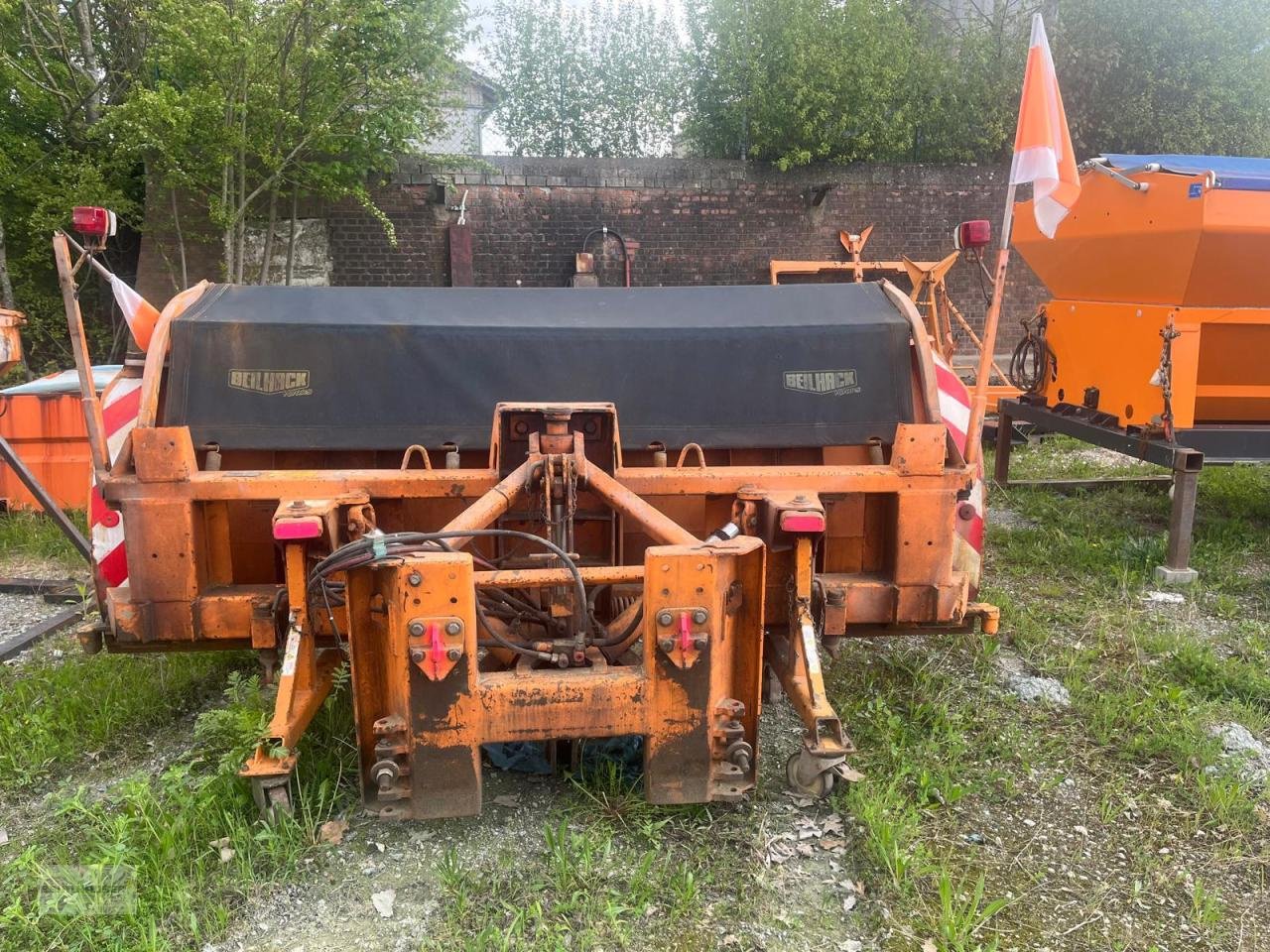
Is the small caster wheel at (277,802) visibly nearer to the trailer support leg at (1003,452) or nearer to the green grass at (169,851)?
the green grass at (169,851)

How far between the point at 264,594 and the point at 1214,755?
3.35m

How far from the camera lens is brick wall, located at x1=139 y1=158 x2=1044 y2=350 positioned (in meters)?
12.9

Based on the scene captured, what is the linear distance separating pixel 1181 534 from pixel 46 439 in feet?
24.0

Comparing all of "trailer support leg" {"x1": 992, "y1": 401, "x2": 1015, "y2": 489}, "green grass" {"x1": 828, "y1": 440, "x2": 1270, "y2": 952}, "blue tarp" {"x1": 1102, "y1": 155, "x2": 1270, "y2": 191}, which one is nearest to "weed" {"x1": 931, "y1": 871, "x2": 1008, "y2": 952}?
"green grass" {"x1": 828, "y1": 440, "x2": 1270, "y2": 952}

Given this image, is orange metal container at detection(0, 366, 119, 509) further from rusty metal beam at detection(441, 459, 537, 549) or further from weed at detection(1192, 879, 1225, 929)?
weed at detection(1192, 879, 1225, 929)

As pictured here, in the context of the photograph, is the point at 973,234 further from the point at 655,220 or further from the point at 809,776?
the point at 655,220

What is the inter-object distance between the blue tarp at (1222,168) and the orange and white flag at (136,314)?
17.6ft

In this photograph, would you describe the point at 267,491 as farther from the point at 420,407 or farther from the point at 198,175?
the point at 198,175

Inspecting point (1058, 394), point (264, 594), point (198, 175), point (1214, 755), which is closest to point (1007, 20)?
point (1058, 394)

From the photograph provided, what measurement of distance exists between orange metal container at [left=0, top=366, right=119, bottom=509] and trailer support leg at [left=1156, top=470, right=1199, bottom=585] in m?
6.95

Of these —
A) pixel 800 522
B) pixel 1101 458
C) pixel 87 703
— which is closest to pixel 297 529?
pixel 800 522

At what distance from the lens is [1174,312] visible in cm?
555

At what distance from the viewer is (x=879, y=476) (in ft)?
10.7

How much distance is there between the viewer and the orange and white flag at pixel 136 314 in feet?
12.2
